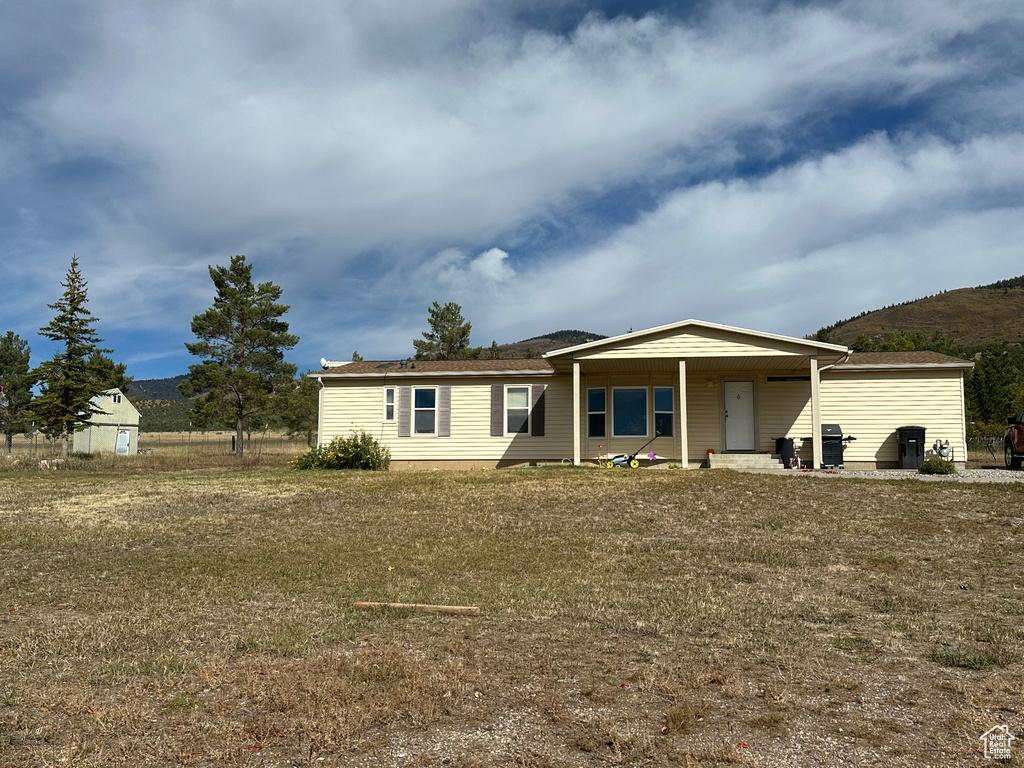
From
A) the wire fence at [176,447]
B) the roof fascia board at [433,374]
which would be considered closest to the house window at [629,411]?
the roof fascia board at [433,374]

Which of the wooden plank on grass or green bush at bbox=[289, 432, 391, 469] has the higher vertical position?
green bush at bbox=[289, 432, 391, 469]

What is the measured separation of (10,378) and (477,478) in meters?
33.6

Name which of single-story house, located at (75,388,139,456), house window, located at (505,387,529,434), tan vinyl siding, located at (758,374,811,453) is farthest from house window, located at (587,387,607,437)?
single-story house, located at (75,388,139,456)

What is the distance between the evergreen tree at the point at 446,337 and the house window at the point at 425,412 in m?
18.6

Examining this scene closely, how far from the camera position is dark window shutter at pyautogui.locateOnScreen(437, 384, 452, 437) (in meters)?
21.1

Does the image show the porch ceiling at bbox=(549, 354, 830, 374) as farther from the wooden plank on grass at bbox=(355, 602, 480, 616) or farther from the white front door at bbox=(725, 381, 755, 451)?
the wooden plank on grass at bbox=(355, 602, 480, 616)

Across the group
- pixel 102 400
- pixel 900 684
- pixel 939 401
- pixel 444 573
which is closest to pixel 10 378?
pixel 102 400

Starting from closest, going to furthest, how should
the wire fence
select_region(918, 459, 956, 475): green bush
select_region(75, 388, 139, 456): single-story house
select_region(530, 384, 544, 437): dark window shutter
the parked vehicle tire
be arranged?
select_region(918, 459, 956, 475): green bush
the parked vehicle tire
select_region(530, 384, 544, 437): dark window shutter
the wire fence
select_region(75, 388, 139, 456): single-story house

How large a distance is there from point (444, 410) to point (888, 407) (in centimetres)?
1196

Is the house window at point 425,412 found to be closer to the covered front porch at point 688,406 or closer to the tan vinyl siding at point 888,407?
the covered front porch at point 688,406

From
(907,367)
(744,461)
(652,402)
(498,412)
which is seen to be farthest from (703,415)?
(498,412)

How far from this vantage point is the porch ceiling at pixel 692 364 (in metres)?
18.0

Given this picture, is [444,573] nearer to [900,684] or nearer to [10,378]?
[900,684]

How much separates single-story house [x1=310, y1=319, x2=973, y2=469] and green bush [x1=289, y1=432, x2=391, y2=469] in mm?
600
